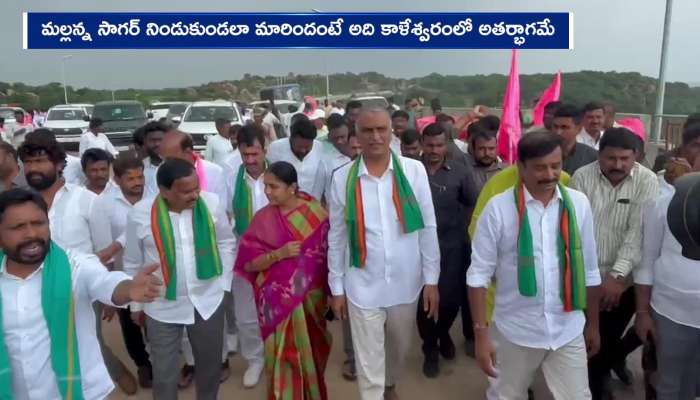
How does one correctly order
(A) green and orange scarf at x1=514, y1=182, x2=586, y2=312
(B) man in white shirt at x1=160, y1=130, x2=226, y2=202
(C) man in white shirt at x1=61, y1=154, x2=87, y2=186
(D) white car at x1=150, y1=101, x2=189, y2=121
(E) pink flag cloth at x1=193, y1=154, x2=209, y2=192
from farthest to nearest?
(D) white car at x1=150, y1=101, x2=189, y2=121 → (C) man in white shirt at x1=61, y1=154, x2=87, y2=186 → (E) pink flag cloth at x1=193, y1=154, x2=209, y2=192 → (B) man in white shirt at x1=160, y1=130, x2=226, y2=202 → (A) green and orange scarf at x1=514, y1=182, x2=586, y2=312

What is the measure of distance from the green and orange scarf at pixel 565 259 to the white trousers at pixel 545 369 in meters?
0.23

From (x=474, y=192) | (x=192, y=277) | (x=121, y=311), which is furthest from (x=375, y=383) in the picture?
(x=121, y=311)

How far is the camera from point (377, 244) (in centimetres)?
351

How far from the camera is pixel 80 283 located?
2484mm

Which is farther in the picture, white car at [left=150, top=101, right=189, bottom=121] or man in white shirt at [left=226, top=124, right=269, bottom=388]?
white car at [left=150, top=101, right=189, bottom=121]

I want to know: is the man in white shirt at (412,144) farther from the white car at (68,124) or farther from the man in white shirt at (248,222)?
the white car at (68,124)

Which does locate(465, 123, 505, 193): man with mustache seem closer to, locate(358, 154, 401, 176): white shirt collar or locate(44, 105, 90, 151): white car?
locate(358, 154, 401, 176): white shirt collar

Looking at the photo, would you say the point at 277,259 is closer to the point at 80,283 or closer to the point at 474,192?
the point at 80,283

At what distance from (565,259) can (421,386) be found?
1747 mm

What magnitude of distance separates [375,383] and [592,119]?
3287 mm

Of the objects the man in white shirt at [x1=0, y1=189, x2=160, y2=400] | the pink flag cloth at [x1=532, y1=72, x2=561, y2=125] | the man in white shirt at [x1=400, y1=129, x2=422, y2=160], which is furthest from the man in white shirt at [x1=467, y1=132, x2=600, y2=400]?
the pink flag cloth at [x1=532, y1=72, x2=561, y2=125]

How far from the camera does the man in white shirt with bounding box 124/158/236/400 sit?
131 inches

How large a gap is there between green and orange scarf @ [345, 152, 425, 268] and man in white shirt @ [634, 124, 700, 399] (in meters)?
1.15

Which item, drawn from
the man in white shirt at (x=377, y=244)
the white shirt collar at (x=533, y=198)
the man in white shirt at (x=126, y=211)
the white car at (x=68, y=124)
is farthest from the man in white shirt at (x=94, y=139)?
the white car at (x=68, y=124)
